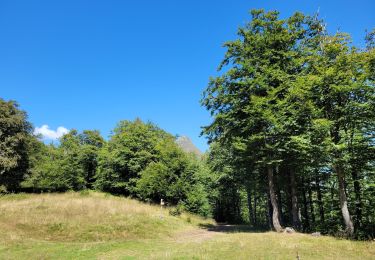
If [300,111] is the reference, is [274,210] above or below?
below

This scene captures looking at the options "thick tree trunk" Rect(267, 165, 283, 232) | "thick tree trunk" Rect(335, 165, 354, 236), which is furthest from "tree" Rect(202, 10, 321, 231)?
"thick tree trunk" Rect(335, 165, 354, 236)

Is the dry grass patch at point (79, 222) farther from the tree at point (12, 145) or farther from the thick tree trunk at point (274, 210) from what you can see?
the tree at point (12, 145)

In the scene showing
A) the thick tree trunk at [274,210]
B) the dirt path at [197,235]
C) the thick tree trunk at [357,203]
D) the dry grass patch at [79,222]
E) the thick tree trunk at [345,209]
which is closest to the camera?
the thick tree trunk at [345,209]

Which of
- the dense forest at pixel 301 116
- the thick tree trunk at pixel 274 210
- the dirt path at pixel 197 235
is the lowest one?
the dirt path at pixel 197 235

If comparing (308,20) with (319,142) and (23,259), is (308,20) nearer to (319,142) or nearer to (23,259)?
(319,142)

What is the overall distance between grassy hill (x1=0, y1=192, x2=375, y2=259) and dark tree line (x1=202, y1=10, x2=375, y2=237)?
4.91 metres

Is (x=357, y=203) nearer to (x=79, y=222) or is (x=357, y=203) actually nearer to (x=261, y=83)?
(x=261, y=83)

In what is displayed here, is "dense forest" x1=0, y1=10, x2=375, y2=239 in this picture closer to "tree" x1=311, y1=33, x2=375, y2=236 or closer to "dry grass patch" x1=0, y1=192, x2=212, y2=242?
"tree" x1=311, y1=33, x2=375, y2=236

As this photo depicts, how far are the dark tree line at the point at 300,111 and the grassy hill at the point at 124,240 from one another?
16.1 feet

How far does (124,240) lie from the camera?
15.4 metres

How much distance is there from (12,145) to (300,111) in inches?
1405

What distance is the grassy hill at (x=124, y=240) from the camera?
11328mm

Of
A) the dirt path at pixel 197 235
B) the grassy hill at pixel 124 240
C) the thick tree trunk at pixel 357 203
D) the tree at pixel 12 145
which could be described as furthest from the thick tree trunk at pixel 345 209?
the tree at pixel 12 145

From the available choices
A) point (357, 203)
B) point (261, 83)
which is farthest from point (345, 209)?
point (261, 83)
